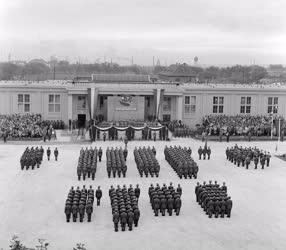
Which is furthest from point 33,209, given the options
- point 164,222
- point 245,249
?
point 245,249

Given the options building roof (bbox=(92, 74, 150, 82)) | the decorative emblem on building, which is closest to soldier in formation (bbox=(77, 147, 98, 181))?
the decorative emblem on building

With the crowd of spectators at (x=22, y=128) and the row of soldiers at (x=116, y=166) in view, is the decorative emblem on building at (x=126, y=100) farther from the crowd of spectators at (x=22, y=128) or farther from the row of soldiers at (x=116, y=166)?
the row of soldiers at (x=116, y=166)

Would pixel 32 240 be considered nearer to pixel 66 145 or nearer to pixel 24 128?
pixel 66 145

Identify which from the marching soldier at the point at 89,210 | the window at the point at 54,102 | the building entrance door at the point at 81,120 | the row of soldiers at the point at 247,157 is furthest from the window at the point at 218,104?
the marching soldier at the point at 89,210

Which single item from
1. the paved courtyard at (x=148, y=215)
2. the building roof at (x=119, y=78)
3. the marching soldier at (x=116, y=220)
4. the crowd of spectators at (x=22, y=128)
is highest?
the building roof at (x=119, y=78)

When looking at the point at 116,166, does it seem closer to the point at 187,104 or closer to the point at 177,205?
the point at 177,205

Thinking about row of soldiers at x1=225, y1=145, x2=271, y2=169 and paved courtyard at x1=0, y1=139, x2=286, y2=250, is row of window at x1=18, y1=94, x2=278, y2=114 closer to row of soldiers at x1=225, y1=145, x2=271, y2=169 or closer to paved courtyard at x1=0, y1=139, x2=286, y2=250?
row of soldiers at x1=225, y1=145, x2=271, y2=169
